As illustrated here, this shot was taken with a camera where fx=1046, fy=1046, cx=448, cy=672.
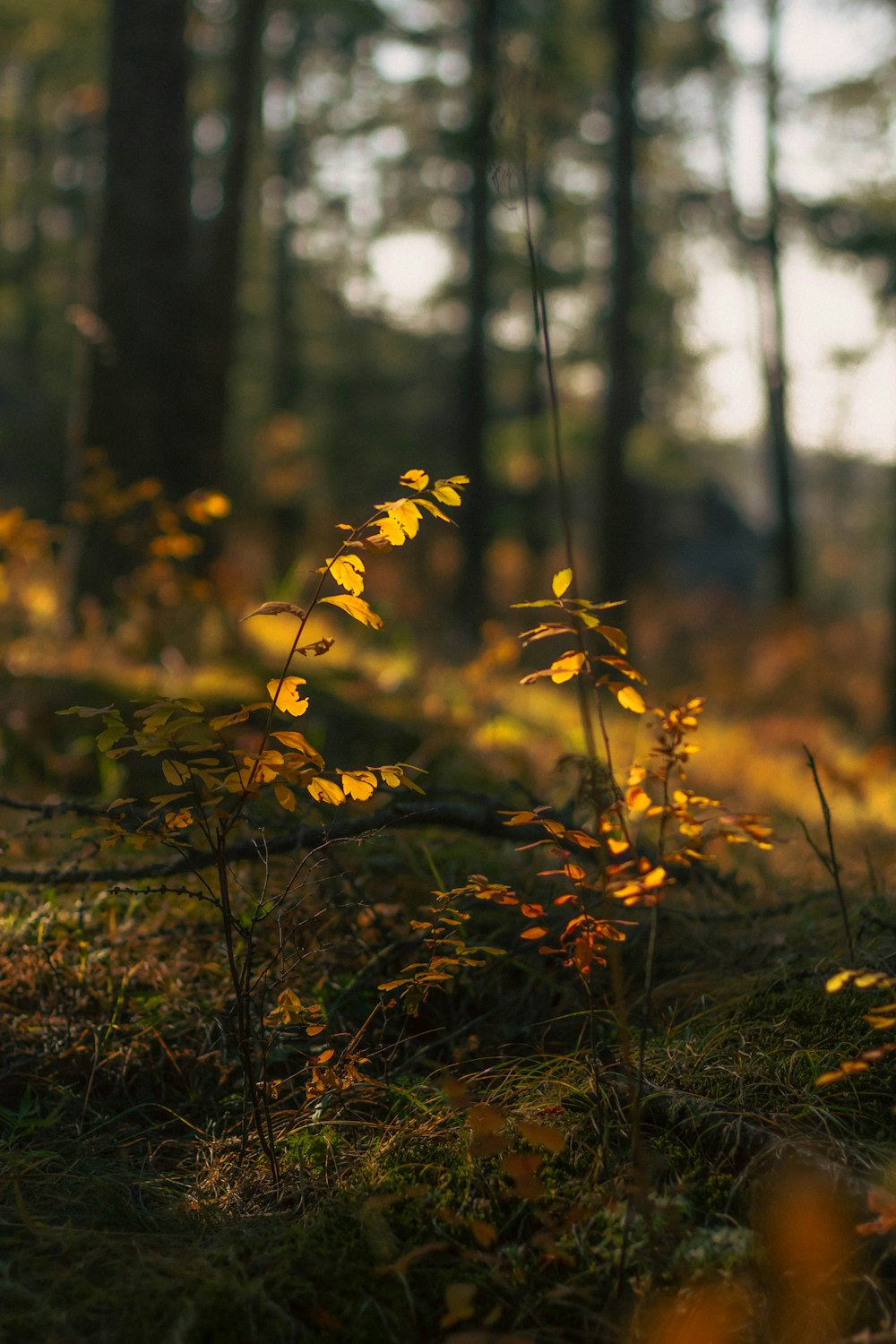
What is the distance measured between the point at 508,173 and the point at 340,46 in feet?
55.8

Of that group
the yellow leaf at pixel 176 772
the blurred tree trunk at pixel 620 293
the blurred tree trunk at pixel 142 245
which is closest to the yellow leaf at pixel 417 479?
the yellow leaf at pixel 176 772

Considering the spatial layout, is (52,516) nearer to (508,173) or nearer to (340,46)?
(340,46)

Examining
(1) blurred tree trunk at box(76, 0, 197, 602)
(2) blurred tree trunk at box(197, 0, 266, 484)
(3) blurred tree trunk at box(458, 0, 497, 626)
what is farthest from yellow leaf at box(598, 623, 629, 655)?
(3) blurred tree trunk at box(458, 0, 497, 626)

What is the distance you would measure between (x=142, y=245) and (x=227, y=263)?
1287 millimetres

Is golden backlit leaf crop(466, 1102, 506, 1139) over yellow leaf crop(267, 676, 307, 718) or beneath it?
beneath

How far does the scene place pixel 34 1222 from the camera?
5.35 ft

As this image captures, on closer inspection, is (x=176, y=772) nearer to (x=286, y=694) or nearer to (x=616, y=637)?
(x=286, y=694)

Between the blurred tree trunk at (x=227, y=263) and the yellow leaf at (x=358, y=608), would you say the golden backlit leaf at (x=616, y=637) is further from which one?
the blurred tree trunk at (x=227, y=263)

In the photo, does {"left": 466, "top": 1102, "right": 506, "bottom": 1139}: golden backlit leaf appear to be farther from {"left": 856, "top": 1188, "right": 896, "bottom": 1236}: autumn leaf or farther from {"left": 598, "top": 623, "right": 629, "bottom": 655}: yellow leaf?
{"left": 598, "top": 623, "right": 629, "bottom": 655}: yellow leaf

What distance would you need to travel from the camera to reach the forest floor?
147 centimetres

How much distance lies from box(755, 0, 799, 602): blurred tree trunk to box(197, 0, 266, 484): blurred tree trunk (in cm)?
895

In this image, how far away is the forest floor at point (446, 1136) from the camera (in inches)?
57.8

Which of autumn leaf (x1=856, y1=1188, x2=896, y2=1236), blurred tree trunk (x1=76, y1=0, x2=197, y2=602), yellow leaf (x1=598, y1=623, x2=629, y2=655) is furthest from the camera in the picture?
blurred tree trunk (x1=76, y1=0, x2=197, y2=602)

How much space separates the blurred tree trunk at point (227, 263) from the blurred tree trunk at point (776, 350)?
29.4 ft
